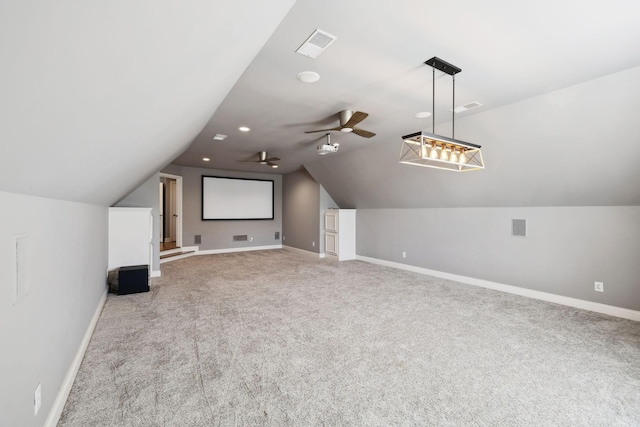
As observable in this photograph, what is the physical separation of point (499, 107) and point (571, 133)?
0.84m

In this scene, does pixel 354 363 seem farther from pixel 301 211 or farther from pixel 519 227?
pixel 301 211

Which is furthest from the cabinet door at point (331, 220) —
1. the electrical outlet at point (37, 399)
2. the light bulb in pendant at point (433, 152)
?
the electrical outlet at point (37, 399)

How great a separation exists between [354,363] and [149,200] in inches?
195

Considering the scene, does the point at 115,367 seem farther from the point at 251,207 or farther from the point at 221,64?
the point at 251,207

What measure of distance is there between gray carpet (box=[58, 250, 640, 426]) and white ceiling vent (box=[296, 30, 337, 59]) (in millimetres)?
2702

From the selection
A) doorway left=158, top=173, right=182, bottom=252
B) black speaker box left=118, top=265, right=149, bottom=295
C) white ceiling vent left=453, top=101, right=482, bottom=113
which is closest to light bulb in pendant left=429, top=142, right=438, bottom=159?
white ceiling vent left=453, top=101, right=482, bottom=113

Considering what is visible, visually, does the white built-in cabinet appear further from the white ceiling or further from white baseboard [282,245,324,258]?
the white ceiling

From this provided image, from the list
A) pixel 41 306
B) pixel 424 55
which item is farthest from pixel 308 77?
pixel 41 306

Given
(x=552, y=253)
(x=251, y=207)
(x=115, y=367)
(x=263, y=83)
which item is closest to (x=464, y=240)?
(x=552, y=253)

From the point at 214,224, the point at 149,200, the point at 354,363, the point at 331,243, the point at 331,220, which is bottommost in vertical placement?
the point at 354,363

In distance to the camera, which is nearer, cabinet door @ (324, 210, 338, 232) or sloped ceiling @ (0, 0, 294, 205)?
sloped ceiling @ (0, 0, 294, 205)

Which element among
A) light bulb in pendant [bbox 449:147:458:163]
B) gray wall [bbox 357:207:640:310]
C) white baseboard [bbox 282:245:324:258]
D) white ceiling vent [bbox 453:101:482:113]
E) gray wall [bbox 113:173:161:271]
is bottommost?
white baseboard [bbox 282:245:324:258]

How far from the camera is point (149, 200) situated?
5621 mm

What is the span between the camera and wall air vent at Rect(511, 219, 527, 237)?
4.69m
